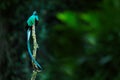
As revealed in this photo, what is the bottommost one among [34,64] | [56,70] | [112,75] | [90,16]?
[34,64]

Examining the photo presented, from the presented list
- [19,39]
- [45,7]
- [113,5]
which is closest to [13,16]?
[19,39]

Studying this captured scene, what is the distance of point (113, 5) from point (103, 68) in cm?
53

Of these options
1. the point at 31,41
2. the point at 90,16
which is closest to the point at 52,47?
the point at 90,16

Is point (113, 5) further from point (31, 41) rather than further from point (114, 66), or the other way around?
point (31, 41)

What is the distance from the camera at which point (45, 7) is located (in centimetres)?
327

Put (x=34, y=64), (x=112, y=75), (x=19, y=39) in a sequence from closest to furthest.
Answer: (x=34, y=64), (x=19, y=39), (x=112, y=75)

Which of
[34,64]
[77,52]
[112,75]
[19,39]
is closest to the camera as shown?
[34,64]

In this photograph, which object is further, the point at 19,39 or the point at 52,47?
the point at 52,47

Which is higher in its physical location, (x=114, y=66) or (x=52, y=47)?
(x=52, y=47)

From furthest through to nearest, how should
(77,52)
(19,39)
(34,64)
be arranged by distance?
(77,52) < (19,39) < (34,64)

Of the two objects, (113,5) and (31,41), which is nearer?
(31,41)

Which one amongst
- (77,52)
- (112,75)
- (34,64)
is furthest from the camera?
(77,52)

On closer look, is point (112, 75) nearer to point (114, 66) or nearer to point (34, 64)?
point (114, 66)

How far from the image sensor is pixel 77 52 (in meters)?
3.46
